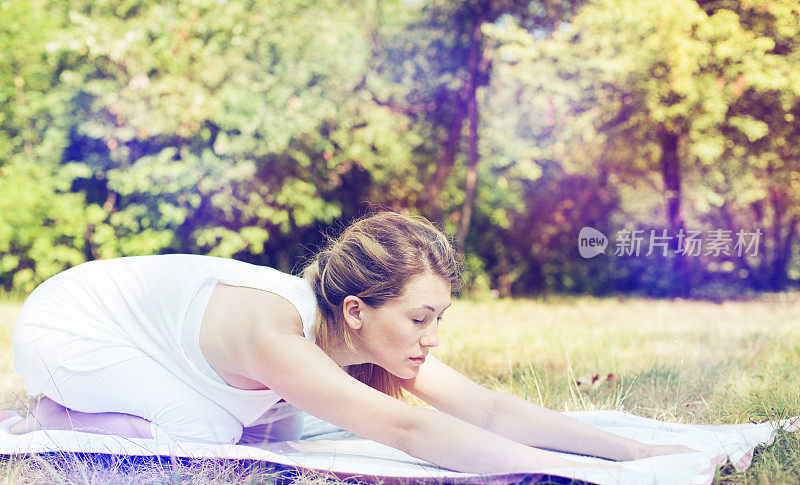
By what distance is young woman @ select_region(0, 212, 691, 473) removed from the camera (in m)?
1.85

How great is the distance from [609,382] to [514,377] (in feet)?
1.48

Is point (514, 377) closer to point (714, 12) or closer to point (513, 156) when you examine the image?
point (714, 12)

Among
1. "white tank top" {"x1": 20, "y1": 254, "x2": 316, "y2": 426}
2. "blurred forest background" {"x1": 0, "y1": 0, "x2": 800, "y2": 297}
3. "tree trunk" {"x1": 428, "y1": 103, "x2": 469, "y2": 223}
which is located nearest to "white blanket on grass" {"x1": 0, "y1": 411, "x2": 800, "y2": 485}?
"white tank top" {"x1": 20, "y1": 254, "x2": 316, "y2": 426}

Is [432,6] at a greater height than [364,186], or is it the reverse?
[432,6]

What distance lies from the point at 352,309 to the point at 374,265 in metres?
0.17

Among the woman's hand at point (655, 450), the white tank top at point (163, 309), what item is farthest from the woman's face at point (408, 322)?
the woman's hand at point (655, 450)

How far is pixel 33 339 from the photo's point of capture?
2.41m

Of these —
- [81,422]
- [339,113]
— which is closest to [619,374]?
[81,422]

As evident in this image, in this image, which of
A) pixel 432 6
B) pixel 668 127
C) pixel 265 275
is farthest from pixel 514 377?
pixel 432 6

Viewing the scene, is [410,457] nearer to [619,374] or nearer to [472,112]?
[619,374]

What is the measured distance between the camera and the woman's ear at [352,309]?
210 centimetres

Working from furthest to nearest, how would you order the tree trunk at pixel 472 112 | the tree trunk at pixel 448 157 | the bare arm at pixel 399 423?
the tree trunk at pixel 448 157
the tree trunk at pixel 472 112
the bare arm at pixel 399 423

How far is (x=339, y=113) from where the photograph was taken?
30.2ft

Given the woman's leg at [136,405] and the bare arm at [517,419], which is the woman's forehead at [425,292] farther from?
the woman's leg at [136,405]
